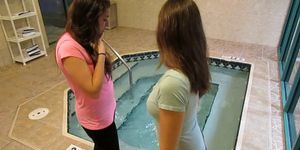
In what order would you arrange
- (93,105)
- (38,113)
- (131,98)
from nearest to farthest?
(93,105) < (38,113) < (131,98)

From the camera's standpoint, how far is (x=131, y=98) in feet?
10.4

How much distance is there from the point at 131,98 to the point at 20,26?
7.54ft

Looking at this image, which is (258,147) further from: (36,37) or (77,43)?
(36,37)

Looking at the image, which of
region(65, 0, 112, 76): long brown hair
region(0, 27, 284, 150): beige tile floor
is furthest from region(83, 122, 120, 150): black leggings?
region(0, 27, 284, 150): beige tile floor

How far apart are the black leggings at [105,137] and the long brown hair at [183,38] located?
72cm

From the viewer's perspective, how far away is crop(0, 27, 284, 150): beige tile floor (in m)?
2.02

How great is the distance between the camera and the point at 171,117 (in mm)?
732

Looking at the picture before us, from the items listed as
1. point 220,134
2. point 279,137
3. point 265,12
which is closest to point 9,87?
point 220,134

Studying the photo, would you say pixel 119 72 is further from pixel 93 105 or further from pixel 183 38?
pixel 183 38

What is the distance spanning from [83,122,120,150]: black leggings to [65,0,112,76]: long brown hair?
1.60 feet

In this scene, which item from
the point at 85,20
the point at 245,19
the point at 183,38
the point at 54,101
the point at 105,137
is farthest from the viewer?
the point at 245,19

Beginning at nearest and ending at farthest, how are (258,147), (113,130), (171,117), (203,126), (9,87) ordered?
(171,117) < (113,130) < (258,147) < (203,126) < (9,87)

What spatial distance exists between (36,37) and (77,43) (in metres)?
3.26

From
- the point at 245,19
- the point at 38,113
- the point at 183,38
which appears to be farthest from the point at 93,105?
the point at 245,19
